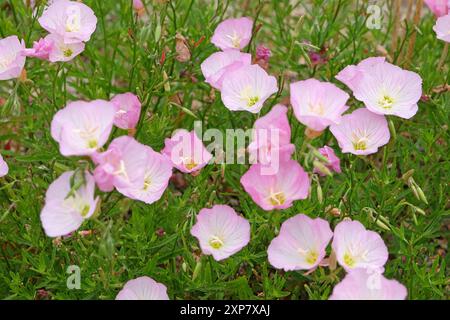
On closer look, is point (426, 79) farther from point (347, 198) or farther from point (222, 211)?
point (222, 211)

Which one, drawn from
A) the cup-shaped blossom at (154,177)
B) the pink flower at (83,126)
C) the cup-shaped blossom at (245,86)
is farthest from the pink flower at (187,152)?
the pink flower at (83,126)

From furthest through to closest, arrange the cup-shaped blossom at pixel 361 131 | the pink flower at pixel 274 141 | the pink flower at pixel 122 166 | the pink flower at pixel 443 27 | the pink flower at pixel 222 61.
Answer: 1. the pink flower at pixel 443 27
2. the pink flower at pixel 222 61
3. the cup-shaped blossom at pixel 361 131
4. the pink flower at pixel 274 141
5. the pink flower at pixel 122 166

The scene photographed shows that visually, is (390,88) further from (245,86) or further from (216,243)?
(216,243)

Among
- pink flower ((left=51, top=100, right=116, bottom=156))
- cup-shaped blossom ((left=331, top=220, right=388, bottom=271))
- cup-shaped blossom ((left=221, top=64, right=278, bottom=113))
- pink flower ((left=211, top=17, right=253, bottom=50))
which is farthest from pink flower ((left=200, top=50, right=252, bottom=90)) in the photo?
cup-shaped blossom ((left=331, top=220, right=388, bottom=271))

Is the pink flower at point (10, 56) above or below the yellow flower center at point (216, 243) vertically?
above

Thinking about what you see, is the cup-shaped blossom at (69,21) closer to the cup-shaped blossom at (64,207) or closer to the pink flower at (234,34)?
the pink flower at (234,34)

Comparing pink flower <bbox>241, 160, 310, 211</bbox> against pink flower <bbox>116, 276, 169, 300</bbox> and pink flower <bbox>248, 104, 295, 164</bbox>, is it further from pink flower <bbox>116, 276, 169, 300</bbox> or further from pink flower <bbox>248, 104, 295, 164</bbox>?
pink flower <bbox>116, 276, 169, 300</bbox>
